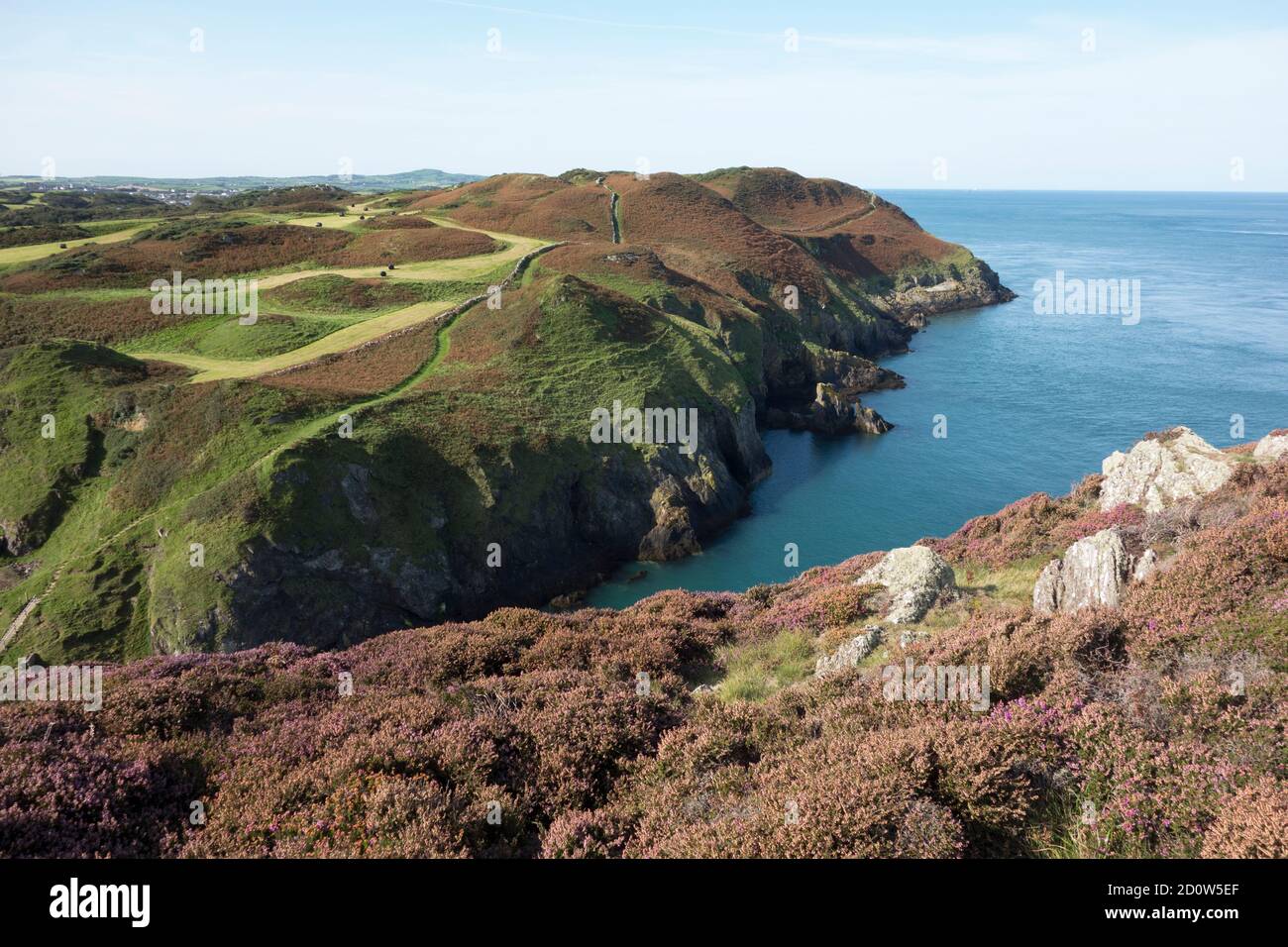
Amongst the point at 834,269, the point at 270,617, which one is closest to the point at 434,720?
the point at 270,617

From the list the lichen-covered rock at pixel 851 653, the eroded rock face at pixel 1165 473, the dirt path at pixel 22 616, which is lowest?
the dirt path at pixel 22 616

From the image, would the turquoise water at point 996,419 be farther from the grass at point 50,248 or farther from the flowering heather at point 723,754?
the grass at point 50,248

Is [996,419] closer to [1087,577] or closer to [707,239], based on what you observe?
[707,239]

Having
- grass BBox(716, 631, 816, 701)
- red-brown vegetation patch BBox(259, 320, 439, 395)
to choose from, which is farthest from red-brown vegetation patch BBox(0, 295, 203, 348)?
grass BBox(716, 631, 816, 701)

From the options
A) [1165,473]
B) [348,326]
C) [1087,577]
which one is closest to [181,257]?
[348,326]

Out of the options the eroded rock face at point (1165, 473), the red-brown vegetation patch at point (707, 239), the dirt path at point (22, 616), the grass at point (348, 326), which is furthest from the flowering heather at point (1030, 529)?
the red-brown vegetation patch at point (707, 239)

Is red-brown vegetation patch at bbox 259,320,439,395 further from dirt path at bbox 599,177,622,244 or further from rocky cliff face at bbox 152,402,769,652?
dirt path at bbox 599,177,622,244

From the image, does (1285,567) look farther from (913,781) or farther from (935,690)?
(913,781)
